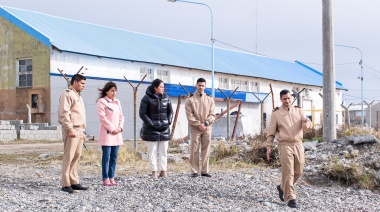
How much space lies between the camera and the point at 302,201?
8.59 m

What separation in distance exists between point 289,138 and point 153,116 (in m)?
2.84

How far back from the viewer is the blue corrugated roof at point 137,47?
29672 mm

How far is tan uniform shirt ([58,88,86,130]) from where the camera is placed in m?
8.17

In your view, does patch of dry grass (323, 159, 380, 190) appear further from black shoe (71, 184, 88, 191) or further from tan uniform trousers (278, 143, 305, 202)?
black shoe (71, 184, 88, 191)

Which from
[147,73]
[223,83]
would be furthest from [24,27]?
[223,83]

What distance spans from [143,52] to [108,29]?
3.97 metres

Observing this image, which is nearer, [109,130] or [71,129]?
[71,129]

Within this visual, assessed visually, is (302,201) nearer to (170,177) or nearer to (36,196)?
(170,177)

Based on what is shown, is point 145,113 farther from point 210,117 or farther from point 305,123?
point 305,123

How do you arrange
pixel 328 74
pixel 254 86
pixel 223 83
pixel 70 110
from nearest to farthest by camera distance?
pixel 70 110 < pixel 328 74 < pixel 223 83 < pixel 254 86

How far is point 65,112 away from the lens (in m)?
8.18

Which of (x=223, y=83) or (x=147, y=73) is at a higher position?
(x=147, y=73)

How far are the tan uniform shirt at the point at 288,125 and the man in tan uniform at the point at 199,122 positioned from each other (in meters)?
2.22

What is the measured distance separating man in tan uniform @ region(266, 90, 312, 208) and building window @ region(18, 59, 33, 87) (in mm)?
23208
